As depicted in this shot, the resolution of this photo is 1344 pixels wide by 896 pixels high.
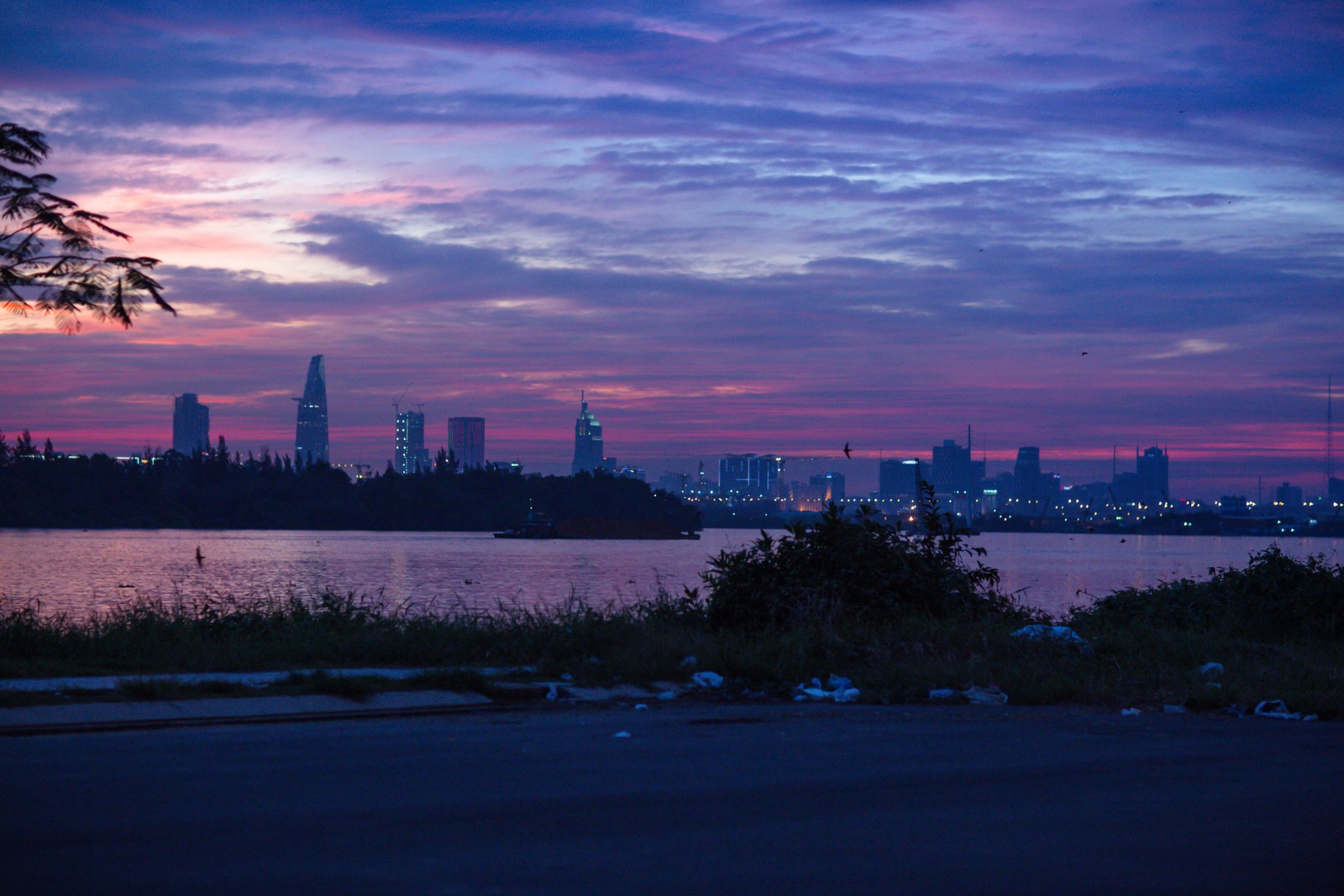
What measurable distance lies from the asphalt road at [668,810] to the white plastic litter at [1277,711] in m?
1.47

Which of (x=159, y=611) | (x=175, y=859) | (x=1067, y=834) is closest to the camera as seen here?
(x=175, y=859)

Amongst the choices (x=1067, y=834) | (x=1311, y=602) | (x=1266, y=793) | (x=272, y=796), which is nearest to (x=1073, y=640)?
(x=1311, y=602)

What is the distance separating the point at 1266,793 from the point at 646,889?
16.6ft

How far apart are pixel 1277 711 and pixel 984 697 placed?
309cm

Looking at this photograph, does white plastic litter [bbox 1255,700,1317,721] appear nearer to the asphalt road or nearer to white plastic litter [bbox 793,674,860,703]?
the asphalt road

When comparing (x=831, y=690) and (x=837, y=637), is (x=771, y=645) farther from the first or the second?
(x=831, y=690)

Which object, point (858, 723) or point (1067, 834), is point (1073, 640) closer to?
point (858, 723)

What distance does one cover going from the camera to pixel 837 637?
55.2ft

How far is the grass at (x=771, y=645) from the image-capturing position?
1486 centimetres

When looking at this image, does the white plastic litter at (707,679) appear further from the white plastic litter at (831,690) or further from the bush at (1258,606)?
the bush at (1258,606)

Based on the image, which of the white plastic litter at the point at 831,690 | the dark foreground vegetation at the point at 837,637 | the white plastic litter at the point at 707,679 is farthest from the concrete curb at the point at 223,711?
the white plastic litter at the point at 831,690

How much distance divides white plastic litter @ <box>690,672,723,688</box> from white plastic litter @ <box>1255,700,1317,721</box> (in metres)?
5.93

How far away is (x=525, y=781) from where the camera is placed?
29.2 feet

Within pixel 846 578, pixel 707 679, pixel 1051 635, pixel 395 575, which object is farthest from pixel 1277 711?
pixel 395 575
